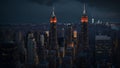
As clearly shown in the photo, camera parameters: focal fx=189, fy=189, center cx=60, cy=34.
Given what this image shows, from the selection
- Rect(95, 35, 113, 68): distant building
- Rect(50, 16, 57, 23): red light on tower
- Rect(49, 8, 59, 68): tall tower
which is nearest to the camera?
Rect(50, 16, 57, 23): red light on tower

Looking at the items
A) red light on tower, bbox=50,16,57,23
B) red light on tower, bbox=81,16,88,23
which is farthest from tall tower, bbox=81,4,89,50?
red light on tower, bbox=50,16,57,23

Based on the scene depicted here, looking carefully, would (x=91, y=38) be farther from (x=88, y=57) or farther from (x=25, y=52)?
(x=25, y=52)

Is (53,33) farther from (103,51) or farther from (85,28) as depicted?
(103,51)

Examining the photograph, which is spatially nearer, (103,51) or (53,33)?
(53,33)

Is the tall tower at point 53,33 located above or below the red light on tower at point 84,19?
below

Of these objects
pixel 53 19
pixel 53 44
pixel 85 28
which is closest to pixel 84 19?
pixel 85 28

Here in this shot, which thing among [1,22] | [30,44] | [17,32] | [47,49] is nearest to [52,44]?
[47,49]

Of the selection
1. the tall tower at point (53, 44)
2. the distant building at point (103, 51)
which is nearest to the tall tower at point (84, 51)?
the distant building at point (103, 51)

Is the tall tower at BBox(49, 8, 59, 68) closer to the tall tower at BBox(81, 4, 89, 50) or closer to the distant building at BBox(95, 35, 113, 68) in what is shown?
the tall tower at BBox(81, 4, 89, 50)

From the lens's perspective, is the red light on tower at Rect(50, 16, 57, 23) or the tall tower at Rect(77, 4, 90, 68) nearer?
the red light on tower at Rect(50, 16, 57, 23)

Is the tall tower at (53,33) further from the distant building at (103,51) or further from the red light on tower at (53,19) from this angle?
the distant building at (103,51)

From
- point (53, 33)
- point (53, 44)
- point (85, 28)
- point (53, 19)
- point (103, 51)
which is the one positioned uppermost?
point (53, 19)
